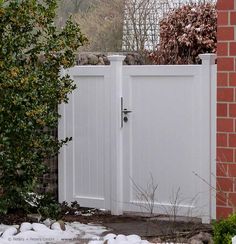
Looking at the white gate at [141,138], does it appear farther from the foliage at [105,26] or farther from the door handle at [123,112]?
the foliage at [105,26]

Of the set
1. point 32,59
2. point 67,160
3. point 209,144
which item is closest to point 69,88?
point 32,59

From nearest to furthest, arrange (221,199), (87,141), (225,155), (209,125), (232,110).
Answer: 1. (232,110)
2. (225,155)
3. (221,199)
4. (209,125)
5. (87,141)

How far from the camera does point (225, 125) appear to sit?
6.58m

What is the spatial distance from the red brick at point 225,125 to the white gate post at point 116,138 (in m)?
1.52

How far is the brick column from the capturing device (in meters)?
6.44

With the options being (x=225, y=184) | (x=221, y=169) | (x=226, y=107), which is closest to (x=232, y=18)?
(x=226, y=107)

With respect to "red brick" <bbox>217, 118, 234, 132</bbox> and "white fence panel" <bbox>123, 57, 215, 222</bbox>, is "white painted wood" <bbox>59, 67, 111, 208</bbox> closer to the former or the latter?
"white fence panel" <bbox>123, 57, 215, 222</bbox>

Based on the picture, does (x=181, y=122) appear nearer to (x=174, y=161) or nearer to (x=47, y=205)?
(x=174, y=161)

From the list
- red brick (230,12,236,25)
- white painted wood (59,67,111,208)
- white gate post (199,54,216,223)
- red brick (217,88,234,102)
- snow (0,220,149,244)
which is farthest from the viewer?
white painted wood (59,67,111,208)

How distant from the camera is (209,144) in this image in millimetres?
7246

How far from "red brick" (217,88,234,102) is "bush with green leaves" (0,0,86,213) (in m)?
1.73

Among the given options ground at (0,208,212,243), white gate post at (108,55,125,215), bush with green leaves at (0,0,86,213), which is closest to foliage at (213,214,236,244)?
ground at (0,208,212,243)

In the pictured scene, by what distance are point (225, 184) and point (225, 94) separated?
866 mm

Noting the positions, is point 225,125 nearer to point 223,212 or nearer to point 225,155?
point 225,155
